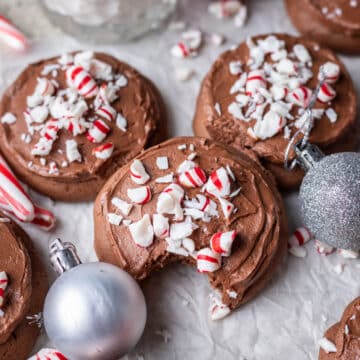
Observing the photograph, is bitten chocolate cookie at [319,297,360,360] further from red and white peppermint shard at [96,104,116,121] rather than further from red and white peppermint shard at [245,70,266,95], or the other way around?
red and white peppermint shard at [96,104,116,121]

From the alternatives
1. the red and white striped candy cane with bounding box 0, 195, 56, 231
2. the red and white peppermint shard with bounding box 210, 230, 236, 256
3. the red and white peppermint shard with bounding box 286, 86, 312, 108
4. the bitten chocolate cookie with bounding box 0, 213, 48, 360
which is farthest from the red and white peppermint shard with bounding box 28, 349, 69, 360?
the red and white peppermint shard with bounding box 286, 86, 312, 108

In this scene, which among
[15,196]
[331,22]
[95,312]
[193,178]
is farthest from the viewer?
[331,22]

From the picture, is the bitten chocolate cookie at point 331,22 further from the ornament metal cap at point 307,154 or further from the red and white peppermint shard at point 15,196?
the red and white peppermint shard at point 15,196

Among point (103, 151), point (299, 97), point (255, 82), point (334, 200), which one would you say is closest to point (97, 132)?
point (103, 151)

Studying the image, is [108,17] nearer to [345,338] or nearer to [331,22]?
[331,22]

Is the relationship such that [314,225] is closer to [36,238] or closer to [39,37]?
[36,238]
